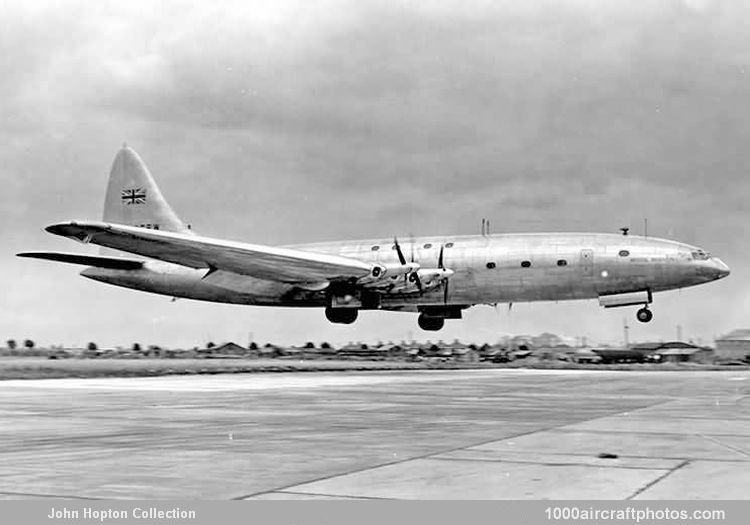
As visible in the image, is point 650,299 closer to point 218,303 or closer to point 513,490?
point 218,303

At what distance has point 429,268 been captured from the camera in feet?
165

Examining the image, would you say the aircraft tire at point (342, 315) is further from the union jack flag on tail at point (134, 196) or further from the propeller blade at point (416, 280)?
the union jack flag on tail at point (134, 196)

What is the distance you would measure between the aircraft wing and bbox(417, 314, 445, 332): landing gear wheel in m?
6.04

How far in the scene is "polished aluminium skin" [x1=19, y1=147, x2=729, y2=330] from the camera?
156 feet

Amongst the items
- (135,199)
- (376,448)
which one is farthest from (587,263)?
(376,448)

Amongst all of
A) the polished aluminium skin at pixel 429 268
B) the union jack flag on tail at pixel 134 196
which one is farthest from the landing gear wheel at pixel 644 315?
the union jack flag on tail at pixel 134 196

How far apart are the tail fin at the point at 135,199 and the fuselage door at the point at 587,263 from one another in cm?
2809

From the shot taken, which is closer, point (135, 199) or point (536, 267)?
point (536, 267)

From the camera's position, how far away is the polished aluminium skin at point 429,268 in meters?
47.4

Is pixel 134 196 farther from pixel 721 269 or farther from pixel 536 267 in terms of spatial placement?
pixel 721 269

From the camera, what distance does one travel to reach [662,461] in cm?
973

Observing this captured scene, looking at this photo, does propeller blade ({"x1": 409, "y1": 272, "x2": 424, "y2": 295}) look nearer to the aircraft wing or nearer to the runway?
the aircraft wing

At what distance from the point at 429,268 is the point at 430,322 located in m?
5.08

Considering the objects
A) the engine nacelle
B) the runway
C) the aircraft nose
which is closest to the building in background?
the aircraft nose
